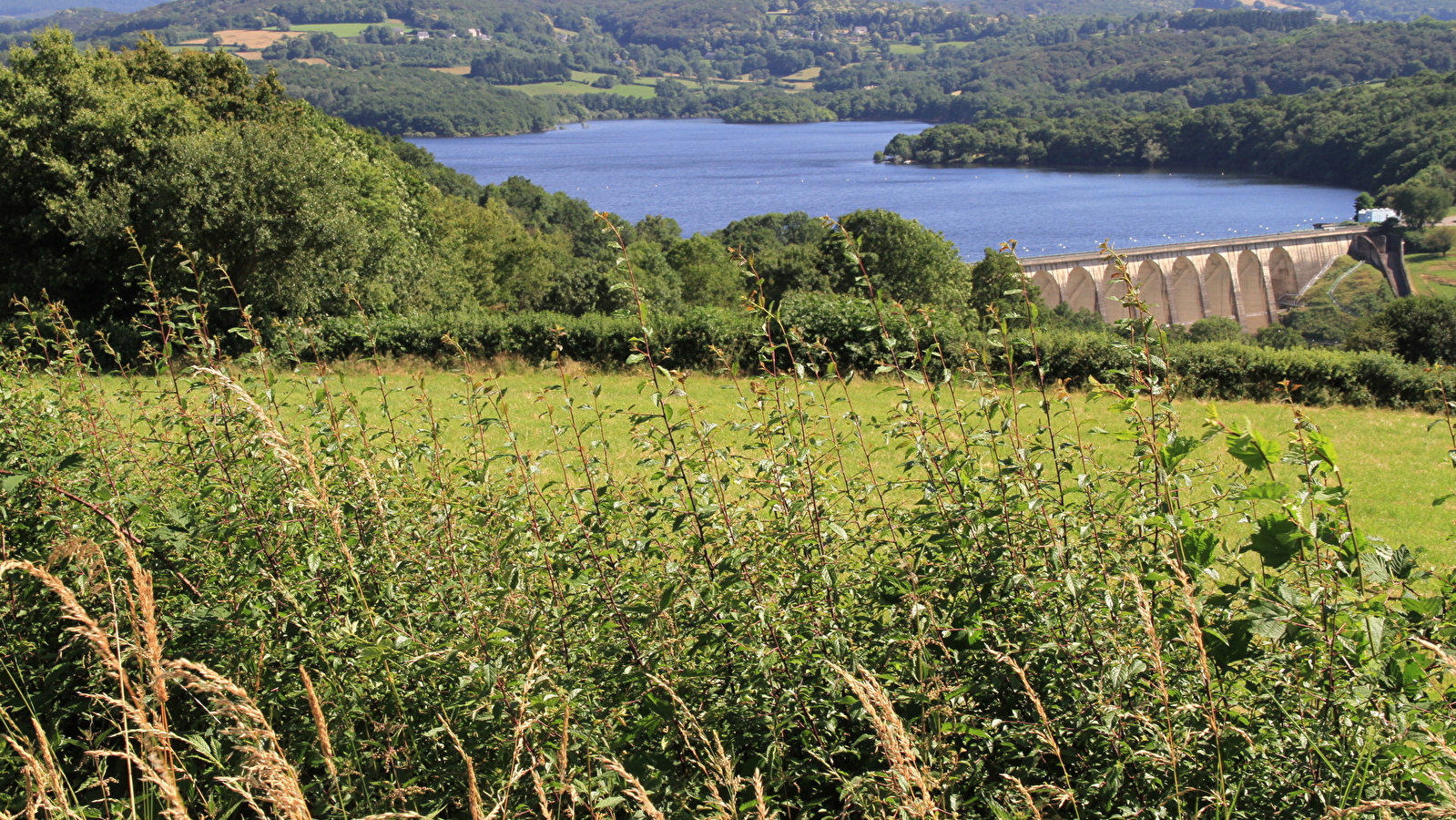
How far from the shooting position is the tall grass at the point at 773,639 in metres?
2.16

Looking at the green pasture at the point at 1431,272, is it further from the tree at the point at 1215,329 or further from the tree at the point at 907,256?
the tree at the point at 907,256

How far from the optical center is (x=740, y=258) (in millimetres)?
2926

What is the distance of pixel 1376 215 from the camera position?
79.9 metres

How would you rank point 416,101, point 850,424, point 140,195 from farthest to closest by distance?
point 416,101 → point 140,195 → point 850,424

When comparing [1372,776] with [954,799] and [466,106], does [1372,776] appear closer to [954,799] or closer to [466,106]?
[954,799]

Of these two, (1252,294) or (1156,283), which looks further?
(1252,294)

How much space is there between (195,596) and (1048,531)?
264 centimetres

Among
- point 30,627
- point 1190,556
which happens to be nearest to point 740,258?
point 1190,556

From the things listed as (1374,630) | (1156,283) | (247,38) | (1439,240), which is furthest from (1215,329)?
(247,38)

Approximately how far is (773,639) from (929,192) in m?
117

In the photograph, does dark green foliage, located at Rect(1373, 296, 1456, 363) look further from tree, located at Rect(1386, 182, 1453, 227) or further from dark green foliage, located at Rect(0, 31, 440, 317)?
tree, located at Rect(1386, 182, 1453, 227)

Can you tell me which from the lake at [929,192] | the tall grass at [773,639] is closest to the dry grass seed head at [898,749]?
the tall grass at [773,639]

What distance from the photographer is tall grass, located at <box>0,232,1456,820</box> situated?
2.16m

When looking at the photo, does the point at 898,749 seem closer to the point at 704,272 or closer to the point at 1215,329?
the point at 704,272
